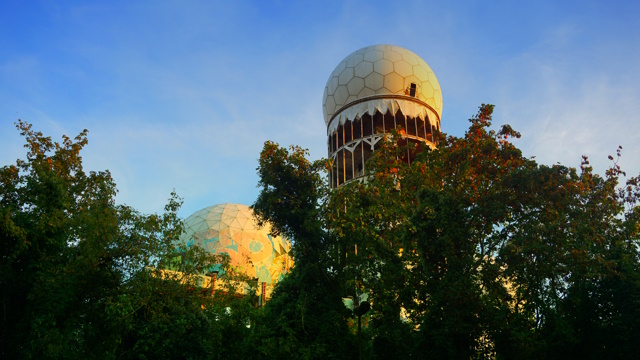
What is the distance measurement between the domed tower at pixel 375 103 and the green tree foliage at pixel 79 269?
18.0 m

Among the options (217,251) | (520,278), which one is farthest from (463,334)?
(217,251)

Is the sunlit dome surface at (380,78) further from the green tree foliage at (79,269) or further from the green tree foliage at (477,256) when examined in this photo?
the green tree foliage at (79,269)

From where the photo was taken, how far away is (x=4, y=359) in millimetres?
14211

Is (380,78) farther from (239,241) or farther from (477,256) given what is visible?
(477,256)

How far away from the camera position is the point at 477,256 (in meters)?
16.4

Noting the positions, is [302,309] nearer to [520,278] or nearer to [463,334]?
[463,334]

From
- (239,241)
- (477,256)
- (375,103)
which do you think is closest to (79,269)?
(477,256)

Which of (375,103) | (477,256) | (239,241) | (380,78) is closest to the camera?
(477,256)

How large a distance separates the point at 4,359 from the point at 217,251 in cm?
2084

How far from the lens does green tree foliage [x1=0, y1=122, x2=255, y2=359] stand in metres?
14.3

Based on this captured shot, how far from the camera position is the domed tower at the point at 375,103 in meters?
33.5

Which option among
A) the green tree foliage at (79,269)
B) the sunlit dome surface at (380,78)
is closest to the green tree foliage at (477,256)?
the green tree foliage at (79,269)

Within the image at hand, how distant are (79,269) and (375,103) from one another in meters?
23.3

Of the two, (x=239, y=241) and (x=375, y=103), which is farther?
(x=239, y=241)
